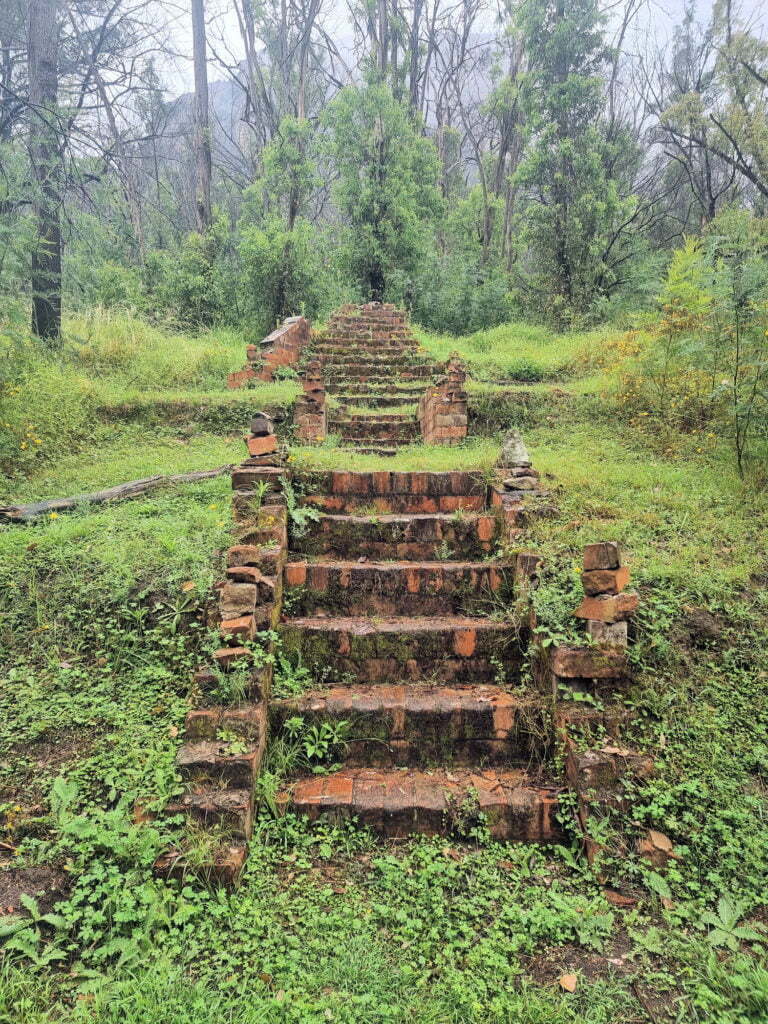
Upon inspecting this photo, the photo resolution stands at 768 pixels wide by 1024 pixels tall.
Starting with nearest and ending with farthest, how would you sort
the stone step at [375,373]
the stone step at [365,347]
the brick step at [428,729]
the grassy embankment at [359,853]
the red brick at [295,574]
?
the grassy embankment at [359,853]
the brick step at [428,729]
the red brick at [295,574]
the stone step at [375,373]
the stone step at [365,347]

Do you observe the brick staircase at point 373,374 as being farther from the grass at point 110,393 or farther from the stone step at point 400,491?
the stone step at point 400,491

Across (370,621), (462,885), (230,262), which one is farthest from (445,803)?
(230,262)

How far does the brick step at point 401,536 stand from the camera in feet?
14.1

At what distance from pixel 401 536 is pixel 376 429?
4667 mm

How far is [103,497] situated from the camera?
17.7 ft

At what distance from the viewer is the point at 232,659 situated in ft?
9.80

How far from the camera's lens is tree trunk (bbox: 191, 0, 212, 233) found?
16.1 metres

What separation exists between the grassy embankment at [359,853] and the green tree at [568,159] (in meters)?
12.5

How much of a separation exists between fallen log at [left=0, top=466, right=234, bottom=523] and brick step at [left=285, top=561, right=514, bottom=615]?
206 cm

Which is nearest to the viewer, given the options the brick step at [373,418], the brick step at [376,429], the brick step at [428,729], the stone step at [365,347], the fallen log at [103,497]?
the brick step at [428,729]

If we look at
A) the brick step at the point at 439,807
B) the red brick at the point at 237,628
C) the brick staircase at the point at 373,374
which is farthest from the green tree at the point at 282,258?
the brick step at the point at 439,807

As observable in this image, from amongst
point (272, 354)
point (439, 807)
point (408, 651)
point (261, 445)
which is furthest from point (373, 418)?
point (439, 807)

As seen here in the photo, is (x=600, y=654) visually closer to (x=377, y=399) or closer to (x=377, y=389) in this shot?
(x=377, y=399)

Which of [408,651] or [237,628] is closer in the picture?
[237,628]
